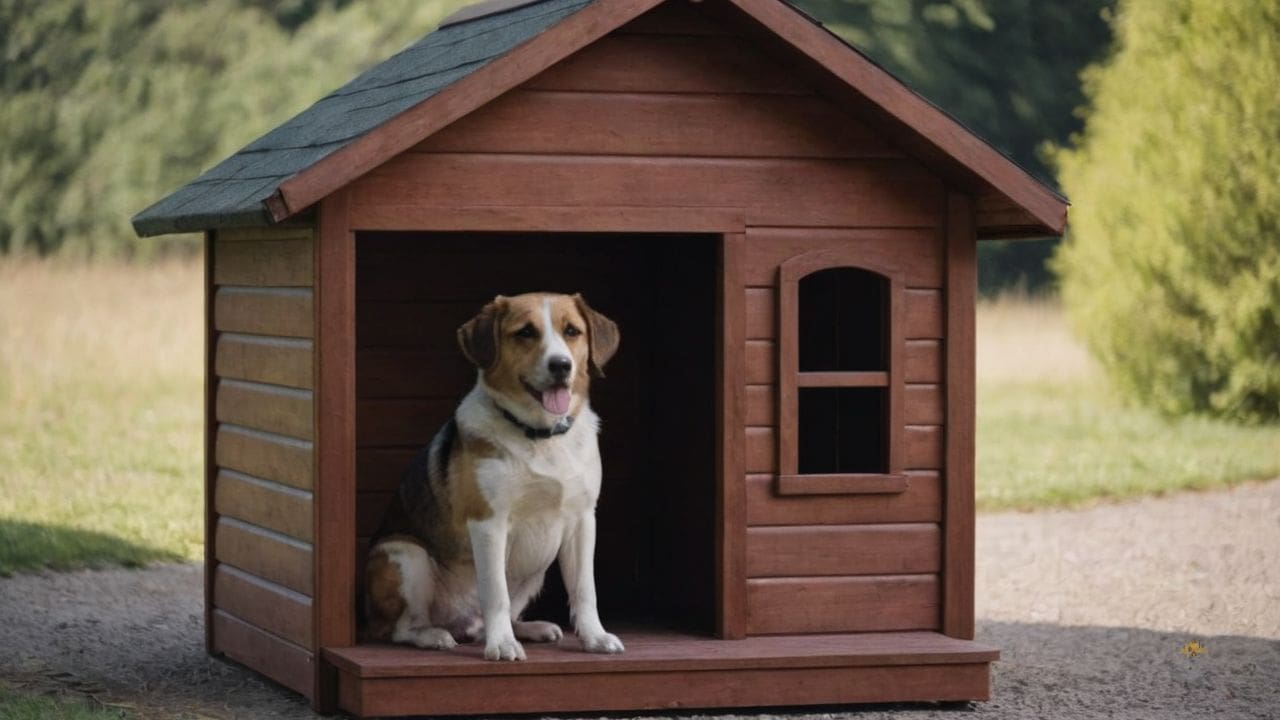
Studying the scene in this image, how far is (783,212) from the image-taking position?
7.77 m

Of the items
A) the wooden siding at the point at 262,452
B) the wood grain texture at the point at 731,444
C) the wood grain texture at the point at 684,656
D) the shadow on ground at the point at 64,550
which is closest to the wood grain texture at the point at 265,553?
the wooden siding at the point at 262,452

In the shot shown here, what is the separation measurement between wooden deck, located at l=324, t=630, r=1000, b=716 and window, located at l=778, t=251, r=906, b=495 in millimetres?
713

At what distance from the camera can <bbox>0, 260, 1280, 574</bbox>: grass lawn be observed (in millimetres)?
13445

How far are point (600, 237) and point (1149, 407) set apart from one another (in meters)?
12.7

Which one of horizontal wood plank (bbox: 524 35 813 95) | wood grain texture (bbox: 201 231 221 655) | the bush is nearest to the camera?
horizontal wood plank (bbox: 524 35 813 95)

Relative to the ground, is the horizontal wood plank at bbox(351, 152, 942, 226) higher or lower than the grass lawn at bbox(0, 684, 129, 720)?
higher

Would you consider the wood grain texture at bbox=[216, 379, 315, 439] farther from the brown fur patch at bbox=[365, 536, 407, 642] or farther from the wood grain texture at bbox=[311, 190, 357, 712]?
the brown fur patch at bbox=[365, 536, 407, 642]

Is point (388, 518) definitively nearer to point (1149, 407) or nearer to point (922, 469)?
point (922, 469)

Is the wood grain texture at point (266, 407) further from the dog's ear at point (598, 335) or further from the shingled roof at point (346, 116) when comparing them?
the dog's ear at point (598, 335)

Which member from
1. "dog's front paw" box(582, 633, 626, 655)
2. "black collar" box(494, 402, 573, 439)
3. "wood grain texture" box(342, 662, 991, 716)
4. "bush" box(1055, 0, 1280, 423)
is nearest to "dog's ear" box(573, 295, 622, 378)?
"black collar" box(494, 402, 573, 439)

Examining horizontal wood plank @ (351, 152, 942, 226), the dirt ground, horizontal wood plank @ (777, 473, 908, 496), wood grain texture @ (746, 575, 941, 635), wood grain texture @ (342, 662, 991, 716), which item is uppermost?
horizontal wood plank @ (351, 152, 942, 226)

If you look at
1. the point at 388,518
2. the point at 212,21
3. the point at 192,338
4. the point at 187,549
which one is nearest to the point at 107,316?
the point at 192,338

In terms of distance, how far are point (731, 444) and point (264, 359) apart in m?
1.93

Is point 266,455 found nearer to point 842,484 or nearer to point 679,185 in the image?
point 679,185
